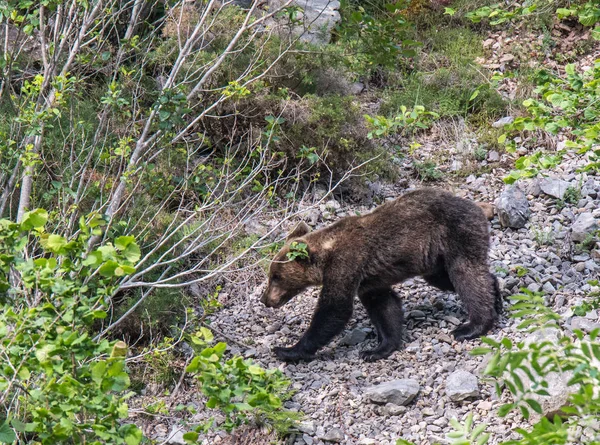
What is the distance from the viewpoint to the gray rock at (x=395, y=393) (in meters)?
6.83

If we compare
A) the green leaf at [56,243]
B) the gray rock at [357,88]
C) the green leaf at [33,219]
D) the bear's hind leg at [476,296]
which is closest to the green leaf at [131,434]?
the green leaf at [56,243]

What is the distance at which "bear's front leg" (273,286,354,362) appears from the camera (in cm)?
A: 771

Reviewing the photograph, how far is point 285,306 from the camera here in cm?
892

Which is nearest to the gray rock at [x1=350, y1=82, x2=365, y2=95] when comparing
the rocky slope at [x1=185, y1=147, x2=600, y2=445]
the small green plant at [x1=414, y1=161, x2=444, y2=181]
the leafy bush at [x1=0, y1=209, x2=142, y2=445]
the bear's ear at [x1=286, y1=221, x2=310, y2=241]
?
the small green plant at [x1=414, y1=161, x2=444, y2=181]

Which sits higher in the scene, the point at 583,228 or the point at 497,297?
the point at 583,228

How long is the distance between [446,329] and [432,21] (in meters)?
6.73

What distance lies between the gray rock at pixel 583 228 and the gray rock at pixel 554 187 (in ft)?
2.62

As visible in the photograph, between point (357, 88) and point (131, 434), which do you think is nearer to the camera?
point (131, 434)

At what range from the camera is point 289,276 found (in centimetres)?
820

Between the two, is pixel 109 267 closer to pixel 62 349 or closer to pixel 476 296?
pixel 62 349

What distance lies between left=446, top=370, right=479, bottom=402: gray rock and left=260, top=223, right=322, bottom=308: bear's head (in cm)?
181

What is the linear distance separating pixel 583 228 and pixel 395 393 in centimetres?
310

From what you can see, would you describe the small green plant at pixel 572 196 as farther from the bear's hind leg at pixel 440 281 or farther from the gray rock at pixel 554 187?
the bear's hind leg at pixel 440 281

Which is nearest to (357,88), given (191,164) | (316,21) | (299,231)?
(316,21)
